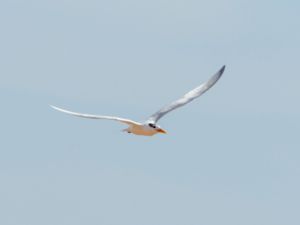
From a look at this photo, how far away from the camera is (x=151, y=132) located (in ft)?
195

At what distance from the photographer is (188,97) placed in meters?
63.3

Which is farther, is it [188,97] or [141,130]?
[188,97]

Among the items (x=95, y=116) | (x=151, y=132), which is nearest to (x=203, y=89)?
(x=151, y=132)

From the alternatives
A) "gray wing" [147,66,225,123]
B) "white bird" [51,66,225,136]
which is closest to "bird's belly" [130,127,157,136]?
"white bird" [51,66,225,136]

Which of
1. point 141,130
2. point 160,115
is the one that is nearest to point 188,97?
point 160,115

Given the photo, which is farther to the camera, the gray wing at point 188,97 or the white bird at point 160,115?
the gray wing at point 188,97

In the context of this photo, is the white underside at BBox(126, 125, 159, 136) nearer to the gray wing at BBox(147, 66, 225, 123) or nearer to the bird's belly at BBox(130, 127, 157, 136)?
the bird's belly at BBox(130, 127, 157, 136)

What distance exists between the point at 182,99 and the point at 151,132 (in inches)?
185

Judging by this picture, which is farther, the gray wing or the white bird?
the gray wing

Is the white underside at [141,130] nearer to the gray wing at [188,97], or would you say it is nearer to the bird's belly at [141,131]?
the bird's belly at [141,131]

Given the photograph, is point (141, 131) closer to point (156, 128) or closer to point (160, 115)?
point (156, 128)

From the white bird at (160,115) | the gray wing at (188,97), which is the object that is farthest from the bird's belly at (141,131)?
the gray wing at (188,97)

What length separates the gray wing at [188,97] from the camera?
62344 mm

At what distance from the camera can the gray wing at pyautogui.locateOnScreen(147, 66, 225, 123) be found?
62344 mm
